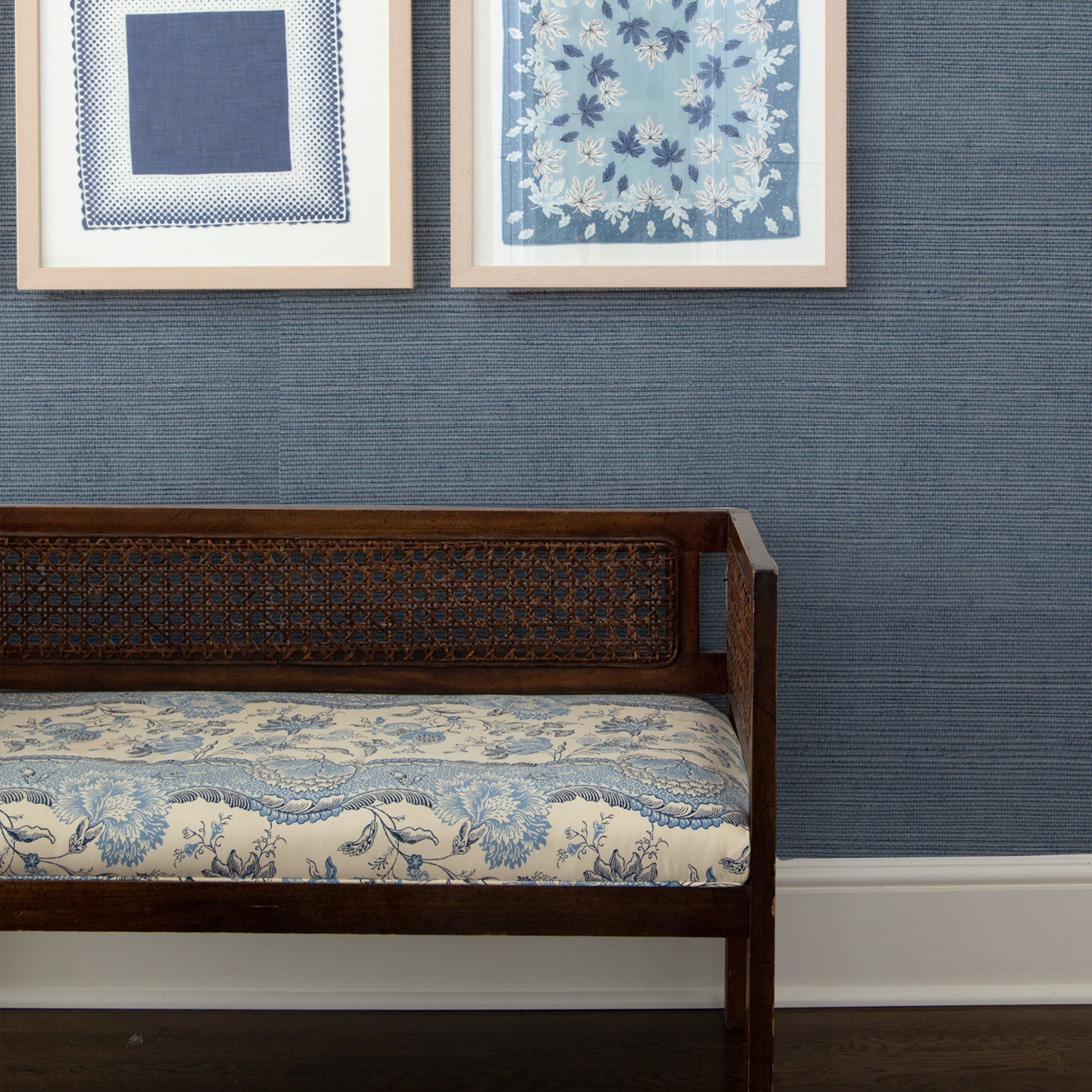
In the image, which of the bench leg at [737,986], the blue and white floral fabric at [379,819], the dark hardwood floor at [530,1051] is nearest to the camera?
the blue and white floral fabric at [379,819]

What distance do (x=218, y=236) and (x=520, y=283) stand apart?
486mm

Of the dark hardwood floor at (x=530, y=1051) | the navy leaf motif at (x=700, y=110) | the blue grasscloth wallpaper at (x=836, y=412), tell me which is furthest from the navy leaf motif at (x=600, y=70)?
the dark hardwood floor at (x=530, y=1051)

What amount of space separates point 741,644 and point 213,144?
1.13m

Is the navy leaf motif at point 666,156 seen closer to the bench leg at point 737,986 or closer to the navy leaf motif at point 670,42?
the navy leaf motif at point 670,42

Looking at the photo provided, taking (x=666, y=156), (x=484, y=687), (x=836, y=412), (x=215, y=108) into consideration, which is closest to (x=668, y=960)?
(x=484, y=687)

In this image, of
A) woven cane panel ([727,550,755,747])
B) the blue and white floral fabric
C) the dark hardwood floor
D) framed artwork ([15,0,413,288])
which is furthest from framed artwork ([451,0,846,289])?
the dark hardwood floor

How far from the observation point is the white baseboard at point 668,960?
1.58 meters

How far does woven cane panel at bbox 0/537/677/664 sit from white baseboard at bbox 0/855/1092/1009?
1.52 feet

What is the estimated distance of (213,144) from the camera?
1564 mm

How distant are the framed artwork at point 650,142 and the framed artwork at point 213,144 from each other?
0.12 m

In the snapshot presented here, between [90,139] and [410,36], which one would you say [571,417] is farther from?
[90,139]

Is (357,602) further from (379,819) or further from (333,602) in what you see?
(379,819)

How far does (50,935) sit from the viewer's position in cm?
158

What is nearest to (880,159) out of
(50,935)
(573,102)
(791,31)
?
(791,31)
